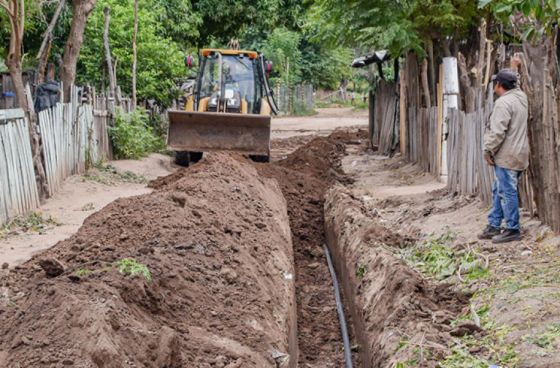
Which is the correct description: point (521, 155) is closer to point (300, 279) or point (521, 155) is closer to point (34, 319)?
point (300, 279)

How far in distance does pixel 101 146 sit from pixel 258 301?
37.3 ft

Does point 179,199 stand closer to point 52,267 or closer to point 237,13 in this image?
point 52,267

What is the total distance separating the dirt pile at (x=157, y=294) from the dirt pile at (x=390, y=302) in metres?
0.70

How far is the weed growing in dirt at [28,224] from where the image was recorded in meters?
10.4

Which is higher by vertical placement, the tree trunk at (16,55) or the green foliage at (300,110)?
the tree trunk at (16,55)

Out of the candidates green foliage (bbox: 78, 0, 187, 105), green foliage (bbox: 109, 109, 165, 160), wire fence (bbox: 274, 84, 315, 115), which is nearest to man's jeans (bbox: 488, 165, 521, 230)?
green foliage (bbox: 109, 109, 165, 160)

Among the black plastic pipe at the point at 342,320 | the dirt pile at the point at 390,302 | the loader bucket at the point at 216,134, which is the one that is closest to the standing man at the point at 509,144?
the dirt pile at the point at 390,302

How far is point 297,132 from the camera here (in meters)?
33.6

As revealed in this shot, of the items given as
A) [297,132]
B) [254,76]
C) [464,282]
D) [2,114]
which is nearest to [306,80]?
[297,132]

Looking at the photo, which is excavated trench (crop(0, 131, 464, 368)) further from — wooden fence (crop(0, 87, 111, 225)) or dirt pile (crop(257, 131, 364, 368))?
wooden fence (crop(0, 87, 111, 225))

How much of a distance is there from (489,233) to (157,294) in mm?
4032

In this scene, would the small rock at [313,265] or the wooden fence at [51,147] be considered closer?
the wooden fence at [51,147]

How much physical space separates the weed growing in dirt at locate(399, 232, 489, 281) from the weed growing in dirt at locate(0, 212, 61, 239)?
4.74 metres

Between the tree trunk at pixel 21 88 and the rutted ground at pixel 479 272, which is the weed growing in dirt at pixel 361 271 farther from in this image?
the tree trunk at pixel 21 88
